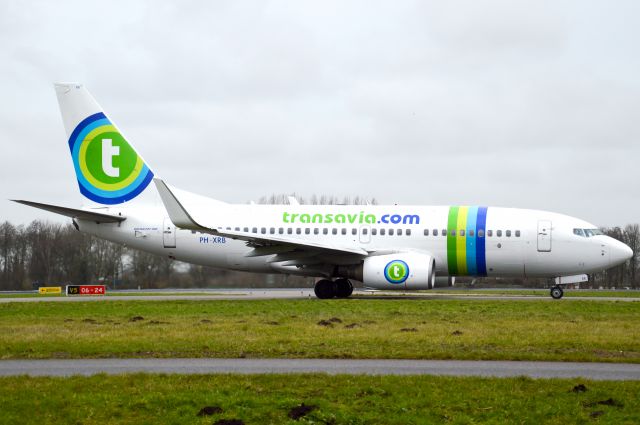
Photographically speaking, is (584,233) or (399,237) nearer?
(584,233)

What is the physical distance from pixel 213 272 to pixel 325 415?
3656 cm

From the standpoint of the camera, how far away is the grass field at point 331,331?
569 inches

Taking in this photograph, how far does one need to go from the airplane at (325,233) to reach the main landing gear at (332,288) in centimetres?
4

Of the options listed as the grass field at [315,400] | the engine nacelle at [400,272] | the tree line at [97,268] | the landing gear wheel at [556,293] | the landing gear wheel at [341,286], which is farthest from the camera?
the tree line at [97,268]

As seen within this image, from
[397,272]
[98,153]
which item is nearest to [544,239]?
[397,272]

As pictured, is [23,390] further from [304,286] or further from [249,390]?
[304,286]

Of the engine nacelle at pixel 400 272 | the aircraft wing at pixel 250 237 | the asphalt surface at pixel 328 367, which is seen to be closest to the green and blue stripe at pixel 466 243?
the engine nacelle at pixel 400 272

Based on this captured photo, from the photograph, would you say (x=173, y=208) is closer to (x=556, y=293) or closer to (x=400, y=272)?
(x=400, y=272)

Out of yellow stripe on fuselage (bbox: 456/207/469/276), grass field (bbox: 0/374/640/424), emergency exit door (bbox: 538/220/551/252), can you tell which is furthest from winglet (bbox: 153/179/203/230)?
grass field (bbox: 0/374/640/424)

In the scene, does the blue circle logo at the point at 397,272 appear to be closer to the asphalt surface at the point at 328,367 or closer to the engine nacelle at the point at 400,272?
the engine nacelle at the point at 400,272

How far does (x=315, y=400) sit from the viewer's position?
381 inches

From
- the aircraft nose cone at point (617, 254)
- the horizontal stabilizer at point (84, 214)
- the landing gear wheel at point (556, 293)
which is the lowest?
the landing gear wheel at point (556, 293)

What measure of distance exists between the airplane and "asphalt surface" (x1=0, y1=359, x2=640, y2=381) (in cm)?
1544

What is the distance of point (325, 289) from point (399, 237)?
3.54 metres
